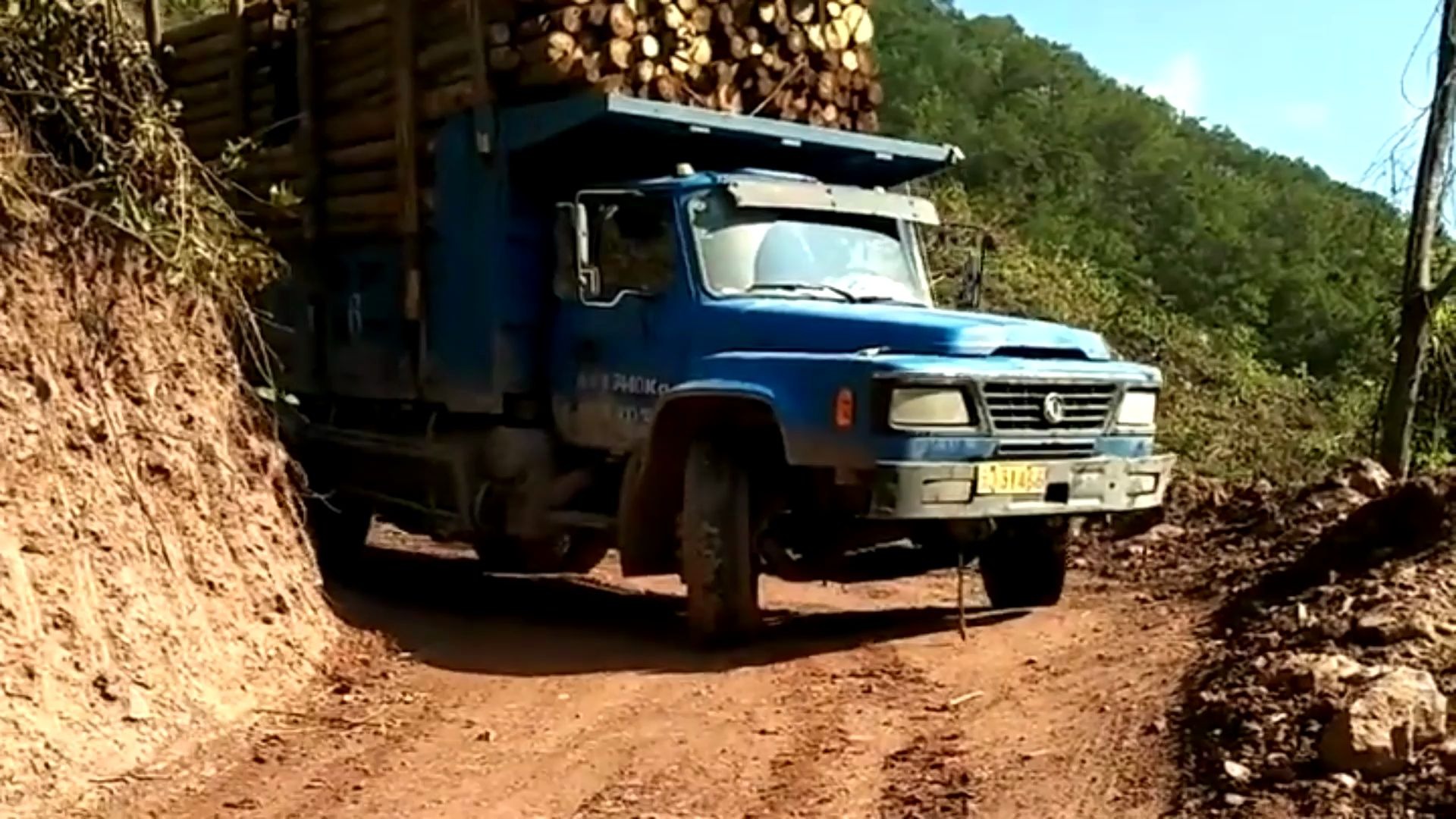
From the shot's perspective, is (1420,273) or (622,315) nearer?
(622,315)

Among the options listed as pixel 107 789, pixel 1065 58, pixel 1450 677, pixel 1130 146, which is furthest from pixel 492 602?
pixel 1065 58

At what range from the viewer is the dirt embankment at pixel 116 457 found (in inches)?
243

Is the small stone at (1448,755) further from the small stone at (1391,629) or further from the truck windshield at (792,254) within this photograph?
the truck windshield at (792,254)

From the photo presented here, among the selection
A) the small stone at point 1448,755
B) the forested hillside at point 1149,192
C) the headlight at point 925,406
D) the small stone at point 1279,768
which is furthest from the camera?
the forested hillside at point 1149,192

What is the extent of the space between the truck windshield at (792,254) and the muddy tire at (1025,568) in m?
1.36

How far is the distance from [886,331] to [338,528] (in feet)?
15.2

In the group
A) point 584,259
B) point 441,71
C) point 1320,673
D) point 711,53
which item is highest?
point 711,53

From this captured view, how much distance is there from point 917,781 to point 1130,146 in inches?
1212

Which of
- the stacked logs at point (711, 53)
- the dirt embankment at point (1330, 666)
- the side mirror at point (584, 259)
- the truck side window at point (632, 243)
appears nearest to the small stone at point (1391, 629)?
the dirt embankment at point (1330, 666)

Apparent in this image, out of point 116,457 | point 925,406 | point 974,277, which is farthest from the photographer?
point 974,277

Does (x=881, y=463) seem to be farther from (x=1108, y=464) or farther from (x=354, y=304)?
(x=354, y=304)

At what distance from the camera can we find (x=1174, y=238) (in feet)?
102

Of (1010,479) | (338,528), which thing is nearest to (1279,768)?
(1010,479)

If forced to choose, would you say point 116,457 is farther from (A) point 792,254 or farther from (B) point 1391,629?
(B) point 1391,629
